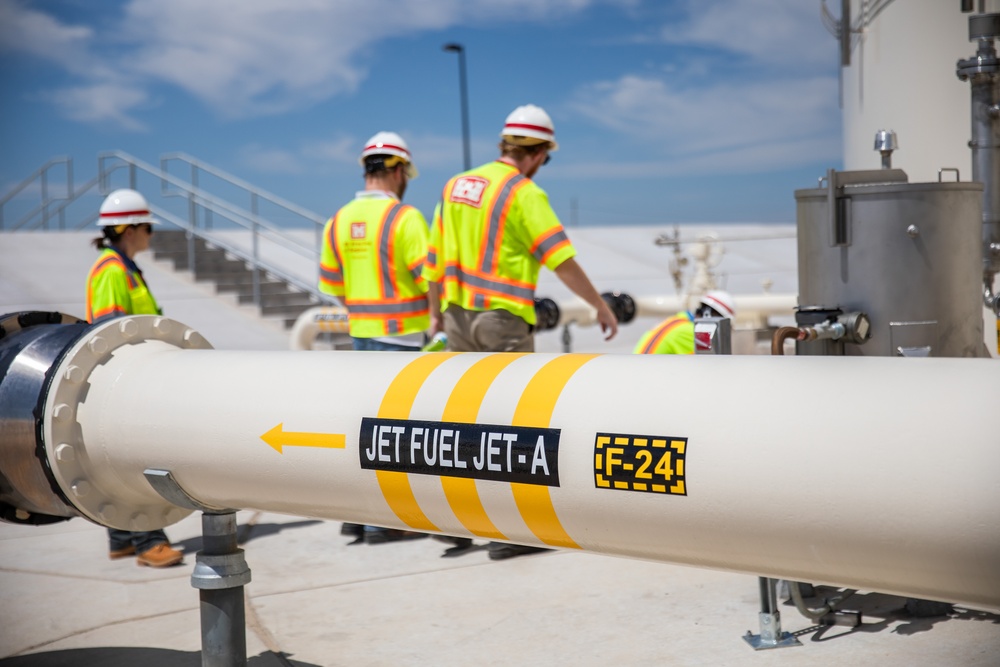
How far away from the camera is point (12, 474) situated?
243cm

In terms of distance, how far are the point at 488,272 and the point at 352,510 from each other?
2.28m

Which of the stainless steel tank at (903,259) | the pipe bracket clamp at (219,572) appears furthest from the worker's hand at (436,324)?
the pipe bracket clamp at (219,572)

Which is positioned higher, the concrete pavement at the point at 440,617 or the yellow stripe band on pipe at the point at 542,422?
the yellow stripe band on pipe at the point at 542,422

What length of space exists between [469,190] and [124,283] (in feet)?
5.03

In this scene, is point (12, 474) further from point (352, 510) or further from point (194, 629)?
point (194, 629)

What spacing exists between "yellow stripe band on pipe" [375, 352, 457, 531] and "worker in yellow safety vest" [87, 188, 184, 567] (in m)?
2.39

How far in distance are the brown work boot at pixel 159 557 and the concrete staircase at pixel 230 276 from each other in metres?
8.68

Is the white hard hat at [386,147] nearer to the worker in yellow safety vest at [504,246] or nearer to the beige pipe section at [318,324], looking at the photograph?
the worker in yellow safety vest at [504,246]

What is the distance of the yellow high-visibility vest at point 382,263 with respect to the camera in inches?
188

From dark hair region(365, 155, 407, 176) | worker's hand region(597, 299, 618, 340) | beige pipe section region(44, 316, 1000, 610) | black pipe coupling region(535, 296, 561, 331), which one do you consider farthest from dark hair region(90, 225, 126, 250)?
black pipe coupling region(535, 296, 561, 331)

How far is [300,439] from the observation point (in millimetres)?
2137

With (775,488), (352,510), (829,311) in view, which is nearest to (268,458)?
(352,510)

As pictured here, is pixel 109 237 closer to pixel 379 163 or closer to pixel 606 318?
pixel 379 163

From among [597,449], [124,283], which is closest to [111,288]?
[124,283]
